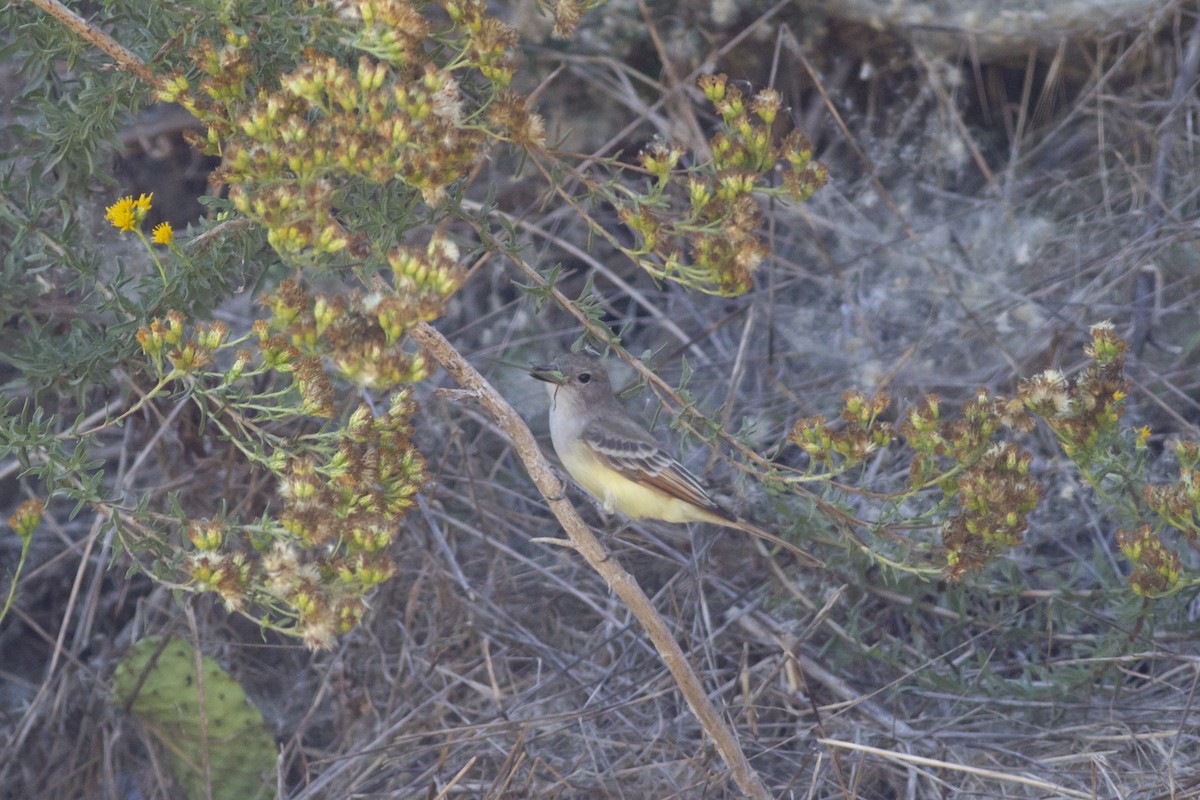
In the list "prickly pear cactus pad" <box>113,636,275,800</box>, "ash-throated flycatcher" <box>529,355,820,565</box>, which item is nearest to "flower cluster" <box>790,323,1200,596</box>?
"ash-throated flycatcher" <box>529,355,820,565</box>

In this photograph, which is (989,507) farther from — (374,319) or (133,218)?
(133,218)

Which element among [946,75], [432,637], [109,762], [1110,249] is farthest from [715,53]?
[109,762]

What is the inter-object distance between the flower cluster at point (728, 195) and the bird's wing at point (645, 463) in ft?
4.22

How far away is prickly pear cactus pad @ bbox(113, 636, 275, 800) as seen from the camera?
436cm

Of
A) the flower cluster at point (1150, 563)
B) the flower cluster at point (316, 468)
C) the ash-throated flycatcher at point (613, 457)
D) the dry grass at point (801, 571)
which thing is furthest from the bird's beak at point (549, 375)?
the flower cluster at point (1150, 563)

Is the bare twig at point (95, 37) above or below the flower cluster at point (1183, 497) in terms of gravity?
above

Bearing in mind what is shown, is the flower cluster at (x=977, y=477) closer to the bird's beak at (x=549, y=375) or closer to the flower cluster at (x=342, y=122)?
the flower cluster at (x=342, y=122)

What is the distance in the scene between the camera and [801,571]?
4.67 meters

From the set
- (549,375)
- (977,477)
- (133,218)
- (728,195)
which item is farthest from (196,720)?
(977,477)

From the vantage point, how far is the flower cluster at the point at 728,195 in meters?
2.99

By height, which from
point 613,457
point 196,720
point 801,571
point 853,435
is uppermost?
point 853,435

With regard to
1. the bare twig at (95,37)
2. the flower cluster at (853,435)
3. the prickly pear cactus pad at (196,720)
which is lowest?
A: the prickly pear cactus pad at (196,720)

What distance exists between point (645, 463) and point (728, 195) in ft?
5.27

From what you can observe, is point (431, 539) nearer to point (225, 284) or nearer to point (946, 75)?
point (225, 284)
